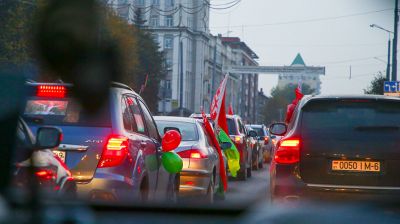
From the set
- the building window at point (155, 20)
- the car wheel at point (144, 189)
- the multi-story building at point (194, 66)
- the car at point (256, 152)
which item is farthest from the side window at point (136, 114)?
the multi-story building at point (194, 66)

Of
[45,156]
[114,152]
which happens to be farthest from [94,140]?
[45,156]

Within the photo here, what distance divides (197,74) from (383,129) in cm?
6915

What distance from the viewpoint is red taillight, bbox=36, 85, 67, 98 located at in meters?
6.88

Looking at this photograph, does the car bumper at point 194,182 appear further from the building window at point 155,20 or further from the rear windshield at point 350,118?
the building window at point 155,20

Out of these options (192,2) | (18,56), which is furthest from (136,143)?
(18,56)

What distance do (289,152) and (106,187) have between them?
1.83 meters

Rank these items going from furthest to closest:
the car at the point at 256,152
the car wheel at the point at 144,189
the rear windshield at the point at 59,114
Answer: the car at the point at 256,152, the car wheel at the point at 144,189, the rear windshield at the point at 59,114

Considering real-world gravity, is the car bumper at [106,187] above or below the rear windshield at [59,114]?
below

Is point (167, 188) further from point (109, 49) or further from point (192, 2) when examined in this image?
point (109, 49)

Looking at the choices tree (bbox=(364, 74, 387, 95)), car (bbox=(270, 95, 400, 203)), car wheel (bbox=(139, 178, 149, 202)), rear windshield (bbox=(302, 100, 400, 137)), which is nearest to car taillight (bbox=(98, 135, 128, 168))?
car wheel (bbox=(139, 178, 149, 202))

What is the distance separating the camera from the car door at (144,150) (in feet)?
24.7

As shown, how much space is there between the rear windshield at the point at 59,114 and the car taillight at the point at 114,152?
143 mm

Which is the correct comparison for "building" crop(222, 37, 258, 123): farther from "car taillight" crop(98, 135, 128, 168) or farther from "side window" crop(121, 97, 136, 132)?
"car taillight" crop(98, 135, 128, 168)

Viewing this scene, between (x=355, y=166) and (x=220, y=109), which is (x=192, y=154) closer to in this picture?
(x=355, y=166)
